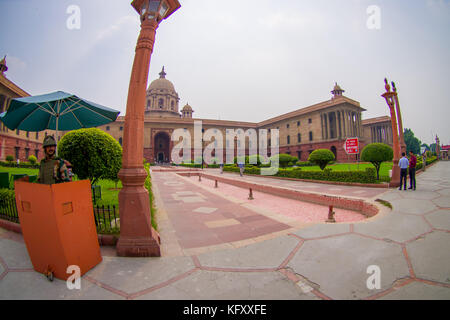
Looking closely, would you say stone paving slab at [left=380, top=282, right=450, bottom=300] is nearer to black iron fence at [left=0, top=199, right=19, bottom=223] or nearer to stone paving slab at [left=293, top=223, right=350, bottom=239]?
stone paving slab at [left=293, top=223, right=350, bottom=239]

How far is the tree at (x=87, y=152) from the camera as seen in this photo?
4.12 meters

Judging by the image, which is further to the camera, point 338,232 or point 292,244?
point 338,232

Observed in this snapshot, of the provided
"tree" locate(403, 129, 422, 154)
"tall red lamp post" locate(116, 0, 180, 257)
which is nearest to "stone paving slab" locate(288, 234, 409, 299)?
"tall red lamp post" locate(116, 0, 180, 257)

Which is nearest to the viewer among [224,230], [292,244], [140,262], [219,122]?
[140,262]

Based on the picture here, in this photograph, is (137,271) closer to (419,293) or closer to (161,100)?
(419,293)

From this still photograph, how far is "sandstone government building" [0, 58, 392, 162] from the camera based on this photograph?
25039 millimetres

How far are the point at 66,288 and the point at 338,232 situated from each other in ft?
11.6

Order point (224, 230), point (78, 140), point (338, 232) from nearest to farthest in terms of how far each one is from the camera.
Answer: point (338, 232) → point (224, 230) → point (78, 140)

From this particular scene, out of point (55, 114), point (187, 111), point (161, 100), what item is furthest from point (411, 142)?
point (55, 114)

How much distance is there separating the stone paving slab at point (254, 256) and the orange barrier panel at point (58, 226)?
1.34 meters

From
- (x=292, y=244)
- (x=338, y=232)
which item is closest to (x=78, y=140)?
(x=292, y=244)

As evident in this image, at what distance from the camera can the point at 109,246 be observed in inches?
108

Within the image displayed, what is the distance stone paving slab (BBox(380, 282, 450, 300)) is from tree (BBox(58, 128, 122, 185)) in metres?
5.10

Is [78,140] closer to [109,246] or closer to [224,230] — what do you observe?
[109,246]
